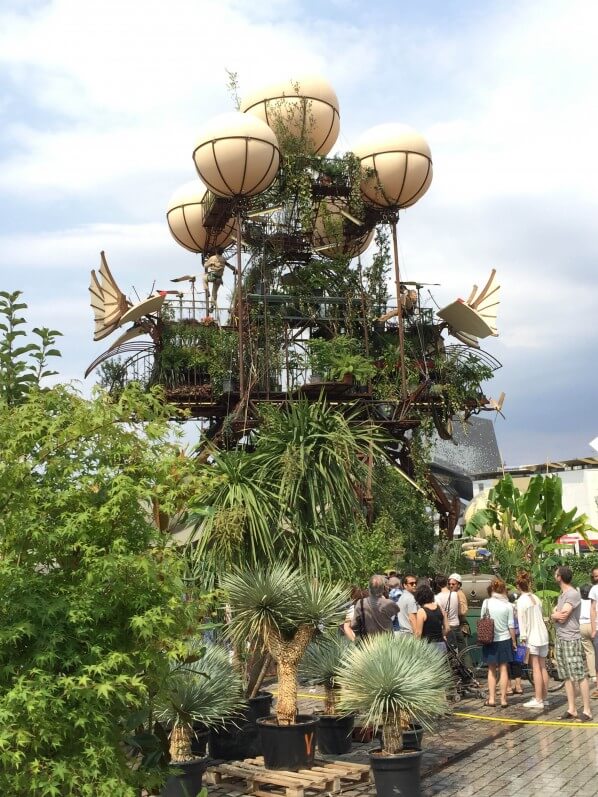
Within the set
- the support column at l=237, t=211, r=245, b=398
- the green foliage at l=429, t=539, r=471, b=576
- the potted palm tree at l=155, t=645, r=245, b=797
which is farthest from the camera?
the green foliage at l=429, t=539, r=471, b=576

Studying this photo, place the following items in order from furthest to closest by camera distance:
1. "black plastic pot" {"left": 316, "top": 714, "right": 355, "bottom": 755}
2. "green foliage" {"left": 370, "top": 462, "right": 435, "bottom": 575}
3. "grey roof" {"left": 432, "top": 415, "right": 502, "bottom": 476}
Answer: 1. "grey roof" {"left": 432, "top": 415, "right": 502, "bottom": 476}
2. "green foliage" {"left": 370, "top": 462, "right": 435, "bottom": 575}
3. "black plastic pot" {"left": 316, "top": 714, "right": 355, "bottom": 755}

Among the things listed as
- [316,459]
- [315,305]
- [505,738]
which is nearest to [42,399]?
[316,459]

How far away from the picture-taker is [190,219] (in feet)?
87.4

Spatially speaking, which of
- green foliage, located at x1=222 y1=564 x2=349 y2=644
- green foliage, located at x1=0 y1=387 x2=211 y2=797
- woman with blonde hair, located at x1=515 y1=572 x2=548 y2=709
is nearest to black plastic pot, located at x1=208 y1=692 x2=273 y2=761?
green foliage, located at x1=222 y1=564 x2=349 y2=644

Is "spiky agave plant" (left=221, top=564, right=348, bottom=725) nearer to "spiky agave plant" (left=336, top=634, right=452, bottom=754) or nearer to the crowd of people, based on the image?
"spiky agave plant" (left=336, top=634, right=452, bottom=754)

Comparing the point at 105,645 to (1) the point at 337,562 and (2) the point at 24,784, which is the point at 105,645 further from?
(1) the point at 337,562

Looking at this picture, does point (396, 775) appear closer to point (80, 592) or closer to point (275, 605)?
point (275, 605)

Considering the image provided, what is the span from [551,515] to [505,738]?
12297 mm

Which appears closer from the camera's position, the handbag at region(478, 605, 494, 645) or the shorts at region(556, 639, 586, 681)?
the shorts at region(556, 639, 586, 681)

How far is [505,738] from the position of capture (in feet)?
34.1

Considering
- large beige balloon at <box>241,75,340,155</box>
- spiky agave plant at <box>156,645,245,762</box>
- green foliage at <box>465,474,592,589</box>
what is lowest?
spiky agave plant at <box>156,645,245,762</box>

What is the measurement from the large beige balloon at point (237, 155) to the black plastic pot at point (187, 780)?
14.5 meters

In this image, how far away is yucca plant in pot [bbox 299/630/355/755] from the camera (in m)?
9.84

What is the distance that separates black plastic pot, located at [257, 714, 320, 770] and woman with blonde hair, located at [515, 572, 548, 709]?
4170 mm
